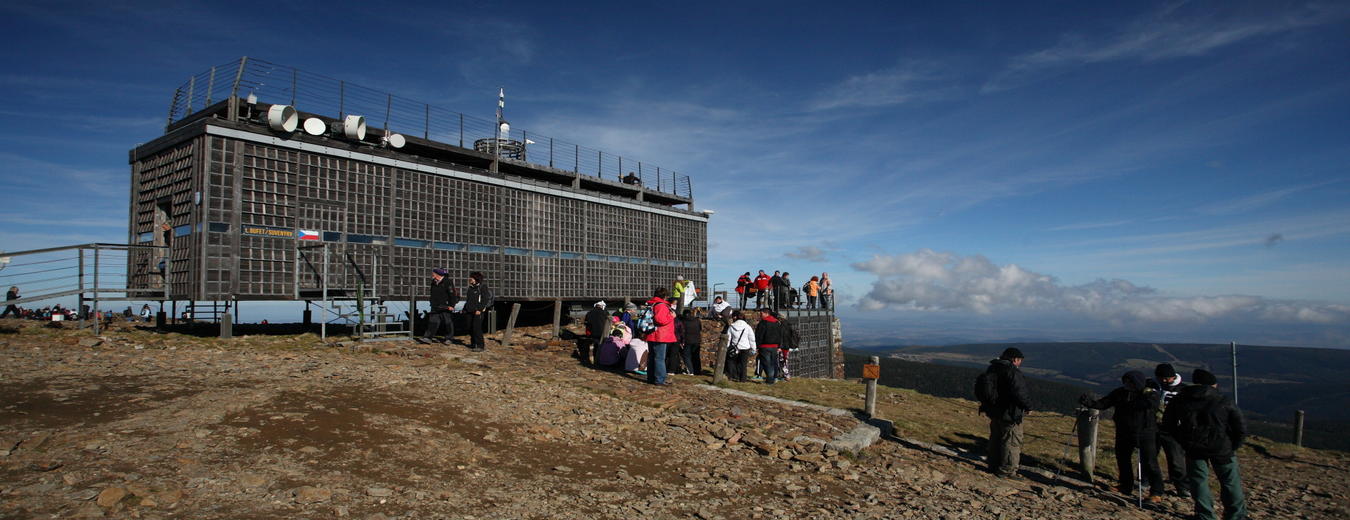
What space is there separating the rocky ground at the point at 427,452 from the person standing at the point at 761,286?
11878 millimetres

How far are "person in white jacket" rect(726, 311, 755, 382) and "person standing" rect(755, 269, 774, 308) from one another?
7.70 m

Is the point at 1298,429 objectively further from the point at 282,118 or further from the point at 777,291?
the point at 282,118

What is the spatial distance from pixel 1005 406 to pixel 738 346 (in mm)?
7806

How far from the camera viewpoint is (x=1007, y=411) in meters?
9.11

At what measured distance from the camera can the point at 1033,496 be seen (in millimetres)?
8312

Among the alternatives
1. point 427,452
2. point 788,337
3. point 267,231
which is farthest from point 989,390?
point 267,231

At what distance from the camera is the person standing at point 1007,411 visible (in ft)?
29.2

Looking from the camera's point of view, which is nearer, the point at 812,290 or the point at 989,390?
the point at 989,390

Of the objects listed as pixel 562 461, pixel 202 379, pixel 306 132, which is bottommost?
pixel 562 461

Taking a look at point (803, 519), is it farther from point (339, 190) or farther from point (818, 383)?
point (339, 190)

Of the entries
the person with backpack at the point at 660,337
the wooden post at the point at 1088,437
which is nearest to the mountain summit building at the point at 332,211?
the person with backpack at the point at 660,337

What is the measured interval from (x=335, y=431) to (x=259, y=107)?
1095cm

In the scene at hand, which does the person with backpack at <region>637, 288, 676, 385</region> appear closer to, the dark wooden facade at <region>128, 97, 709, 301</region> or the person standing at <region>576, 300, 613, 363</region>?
the person standing at <region>576, 300, 613, 363</region>

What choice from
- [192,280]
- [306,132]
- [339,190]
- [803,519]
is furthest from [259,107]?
[803,519]
